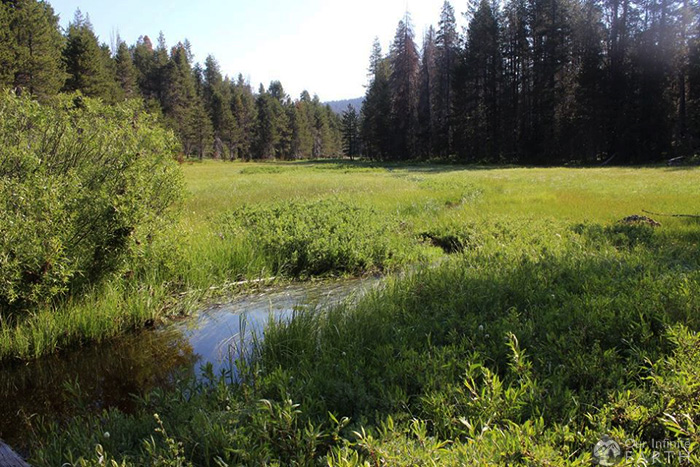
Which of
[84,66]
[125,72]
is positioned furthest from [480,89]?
[125,72]

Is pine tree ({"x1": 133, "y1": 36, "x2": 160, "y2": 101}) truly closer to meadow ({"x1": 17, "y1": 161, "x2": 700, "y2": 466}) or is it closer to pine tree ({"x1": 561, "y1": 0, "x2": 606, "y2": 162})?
pine tree ({"x1": 561, "y1": 0, "x2": 606, "y2": 162})

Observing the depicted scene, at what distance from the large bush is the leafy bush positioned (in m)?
2.47

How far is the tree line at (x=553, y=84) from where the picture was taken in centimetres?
3422

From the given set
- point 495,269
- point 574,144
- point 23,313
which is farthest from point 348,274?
point 574,144

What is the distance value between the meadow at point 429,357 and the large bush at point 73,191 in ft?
1.55

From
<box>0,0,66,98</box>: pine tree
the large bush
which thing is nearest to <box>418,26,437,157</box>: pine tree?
<box>0,0,66,98</box>: pine tree

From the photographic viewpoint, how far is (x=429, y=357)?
131 inches

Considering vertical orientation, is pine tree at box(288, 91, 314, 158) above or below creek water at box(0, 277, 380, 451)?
above

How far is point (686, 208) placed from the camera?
1092 centimetres

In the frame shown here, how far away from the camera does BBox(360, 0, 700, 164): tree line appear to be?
1347 inches

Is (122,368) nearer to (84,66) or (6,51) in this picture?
(6,51)

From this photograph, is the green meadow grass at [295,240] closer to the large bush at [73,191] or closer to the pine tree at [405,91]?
the large bush at [73,191]

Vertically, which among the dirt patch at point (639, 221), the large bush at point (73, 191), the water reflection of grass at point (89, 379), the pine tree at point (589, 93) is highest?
the pine tree at point (589, 93)

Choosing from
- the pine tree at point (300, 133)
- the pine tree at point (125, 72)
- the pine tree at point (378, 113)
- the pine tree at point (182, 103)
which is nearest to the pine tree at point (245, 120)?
the pine tree at point (300, 133)
